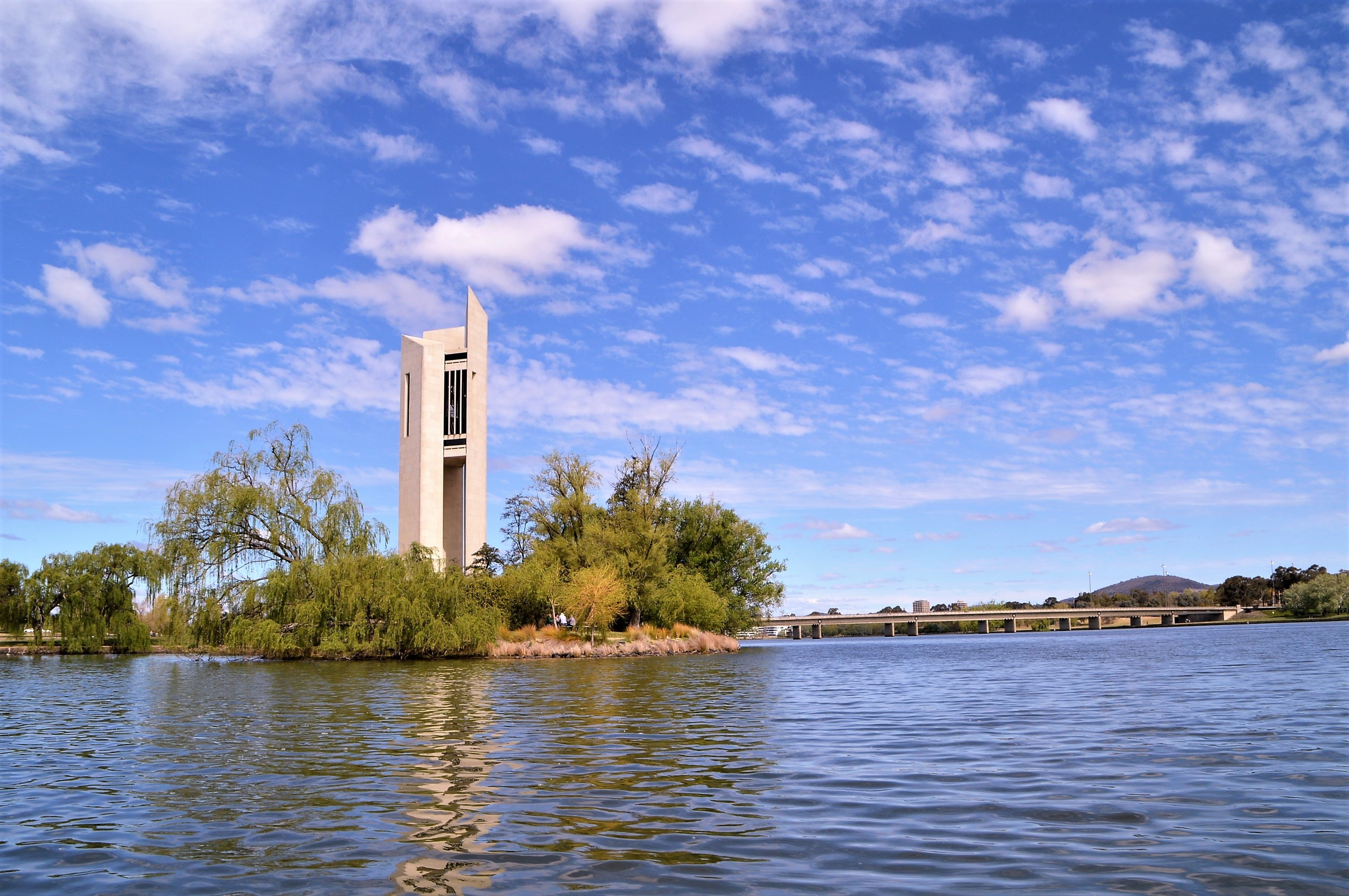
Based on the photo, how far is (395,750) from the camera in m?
13.4

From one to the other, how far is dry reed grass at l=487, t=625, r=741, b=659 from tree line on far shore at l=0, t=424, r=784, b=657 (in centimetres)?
128

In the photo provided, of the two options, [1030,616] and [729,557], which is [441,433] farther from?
[1030,616]

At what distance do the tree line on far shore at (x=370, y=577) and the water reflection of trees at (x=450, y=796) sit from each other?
70.8 feet

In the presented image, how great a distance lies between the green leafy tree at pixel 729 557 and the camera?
68.8m

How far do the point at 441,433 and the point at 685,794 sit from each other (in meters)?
70.1

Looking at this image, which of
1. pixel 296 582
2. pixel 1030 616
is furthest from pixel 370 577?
pixel 1030 616

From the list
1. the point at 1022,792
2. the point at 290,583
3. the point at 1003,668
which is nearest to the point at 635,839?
the point at 1022,792

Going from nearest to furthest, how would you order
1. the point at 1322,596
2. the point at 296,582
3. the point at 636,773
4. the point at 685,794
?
the point at 685,794
the point at 636,773
the point at 296,582
the point at 1322,596

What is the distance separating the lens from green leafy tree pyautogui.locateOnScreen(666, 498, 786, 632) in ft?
226

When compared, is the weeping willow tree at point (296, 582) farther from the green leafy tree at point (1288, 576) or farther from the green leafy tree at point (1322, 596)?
the green leafy tree at point (1288, 576)

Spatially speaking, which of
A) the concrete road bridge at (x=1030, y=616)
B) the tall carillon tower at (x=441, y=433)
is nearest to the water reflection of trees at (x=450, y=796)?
the tall carillon tower at (x=441, y=433)

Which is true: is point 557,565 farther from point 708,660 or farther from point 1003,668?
point 1003,668

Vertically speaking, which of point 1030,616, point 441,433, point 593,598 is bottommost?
point 1030,616

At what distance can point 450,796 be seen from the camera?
9.88 metres
